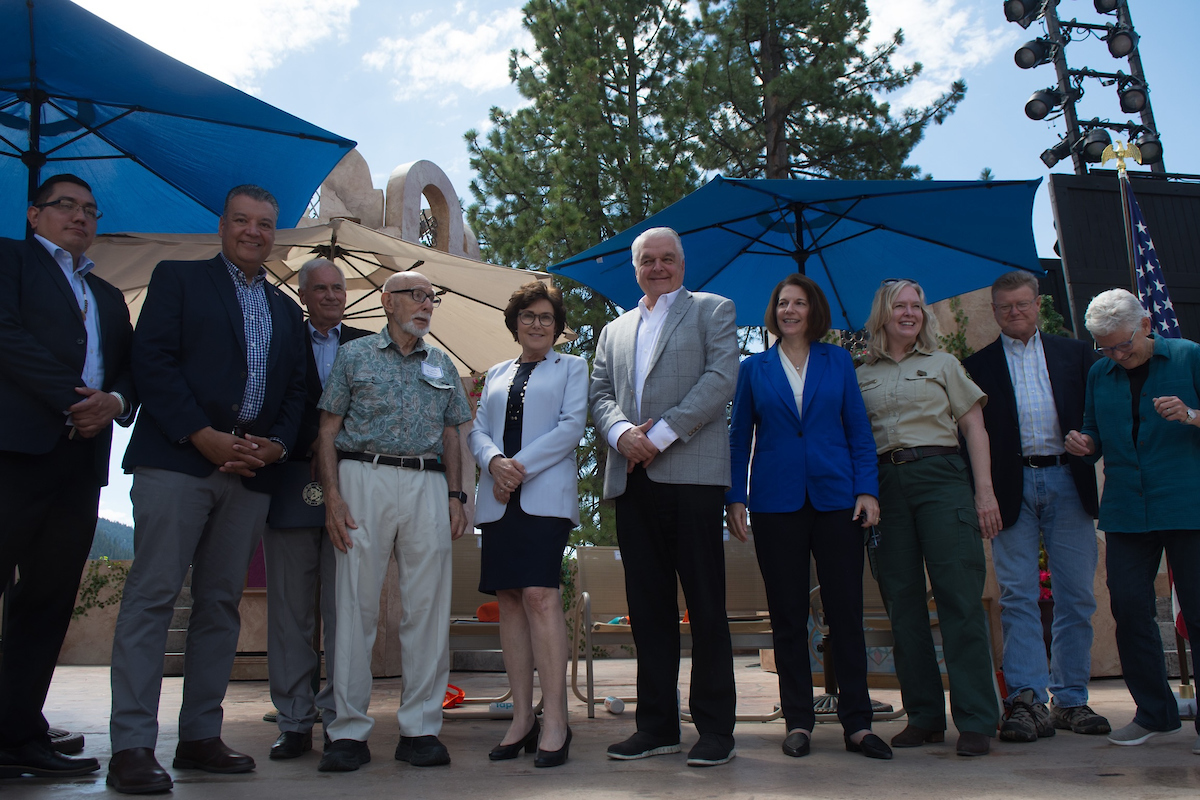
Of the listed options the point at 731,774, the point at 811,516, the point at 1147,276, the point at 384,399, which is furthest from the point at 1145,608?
the point at 1147,276

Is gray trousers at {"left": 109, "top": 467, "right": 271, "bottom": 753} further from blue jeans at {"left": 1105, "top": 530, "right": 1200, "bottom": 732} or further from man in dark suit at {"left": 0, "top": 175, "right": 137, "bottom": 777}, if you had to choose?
blue jeans at {"left": 1105, "top": 530, "right": 1200, "bottom": 732}

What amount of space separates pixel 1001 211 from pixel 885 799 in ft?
9.89

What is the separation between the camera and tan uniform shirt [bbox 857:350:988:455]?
3.62 meters

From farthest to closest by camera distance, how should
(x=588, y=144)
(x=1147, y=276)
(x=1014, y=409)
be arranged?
(x=588, y=144)
(x=1147, y=276)
(x=1014, y=409)

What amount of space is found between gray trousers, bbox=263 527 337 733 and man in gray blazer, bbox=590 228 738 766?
1.16 m

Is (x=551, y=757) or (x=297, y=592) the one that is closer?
(x=551, y=757)

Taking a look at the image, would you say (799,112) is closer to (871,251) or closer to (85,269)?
(871,251)

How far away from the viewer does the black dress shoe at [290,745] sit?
3.38 meters

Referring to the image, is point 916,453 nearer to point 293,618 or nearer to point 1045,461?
point 1045,461

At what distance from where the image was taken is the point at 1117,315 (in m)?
3.65

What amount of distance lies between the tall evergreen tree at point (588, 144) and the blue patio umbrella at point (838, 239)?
28.5ft

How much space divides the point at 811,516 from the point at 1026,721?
1.24 m

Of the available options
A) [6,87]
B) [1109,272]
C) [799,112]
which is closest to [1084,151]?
[1109,272]

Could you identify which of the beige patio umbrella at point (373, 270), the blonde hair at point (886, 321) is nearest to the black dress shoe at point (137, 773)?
the beige patio umbrella at point (373, 270)
